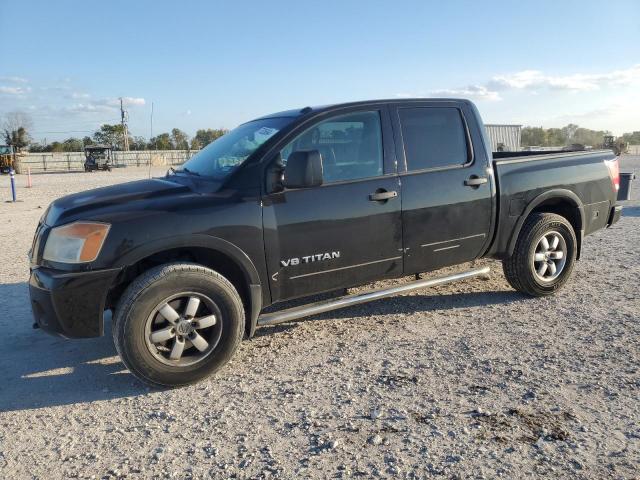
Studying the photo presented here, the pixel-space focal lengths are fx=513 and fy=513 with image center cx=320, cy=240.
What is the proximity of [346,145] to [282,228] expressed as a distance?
929 millimetres

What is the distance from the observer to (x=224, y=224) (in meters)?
3.60

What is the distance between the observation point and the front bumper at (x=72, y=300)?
3.29 metres

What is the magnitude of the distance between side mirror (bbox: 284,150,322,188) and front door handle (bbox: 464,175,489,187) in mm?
1624

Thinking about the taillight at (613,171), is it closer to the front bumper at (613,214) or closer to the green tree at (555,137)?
the front bumper at (613,214)

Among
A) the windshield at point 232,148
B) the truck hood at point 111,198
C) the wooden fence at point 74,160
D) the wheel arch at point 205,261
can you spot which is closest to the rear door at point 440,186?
the windshield at point 232,148

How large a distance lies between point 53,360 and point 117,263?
52.7 inches

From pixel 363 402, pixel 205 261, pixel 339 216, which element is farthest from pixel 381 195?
pixel 363 402

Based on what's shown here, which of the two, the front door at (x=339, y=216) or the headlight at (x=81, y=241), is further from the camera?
the front door at (x=339, y=216)

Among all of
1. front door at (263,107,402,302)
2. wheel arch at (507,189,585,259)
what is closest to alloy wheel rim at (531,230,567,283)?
wheel arch at (507,189,585,259)

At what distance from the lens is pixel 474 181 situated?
464 centimetres

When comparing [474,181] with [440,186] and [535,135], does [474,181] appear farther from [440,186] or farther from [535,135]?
[535,135]

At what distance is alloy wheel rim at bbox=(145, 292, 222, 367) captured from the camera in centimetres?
345

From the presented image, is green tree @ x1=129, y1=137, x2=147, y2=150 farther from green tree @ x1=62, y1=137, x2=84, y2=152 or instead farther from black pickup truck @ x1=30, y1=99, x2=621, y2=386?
black pickup truck @ x1=30, y1=99, x2=621, y2=386

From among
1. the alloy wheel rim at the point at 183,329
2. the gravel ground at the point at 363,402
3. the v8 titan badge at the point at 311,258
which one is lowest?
the gravel ground at the point at 363,402
